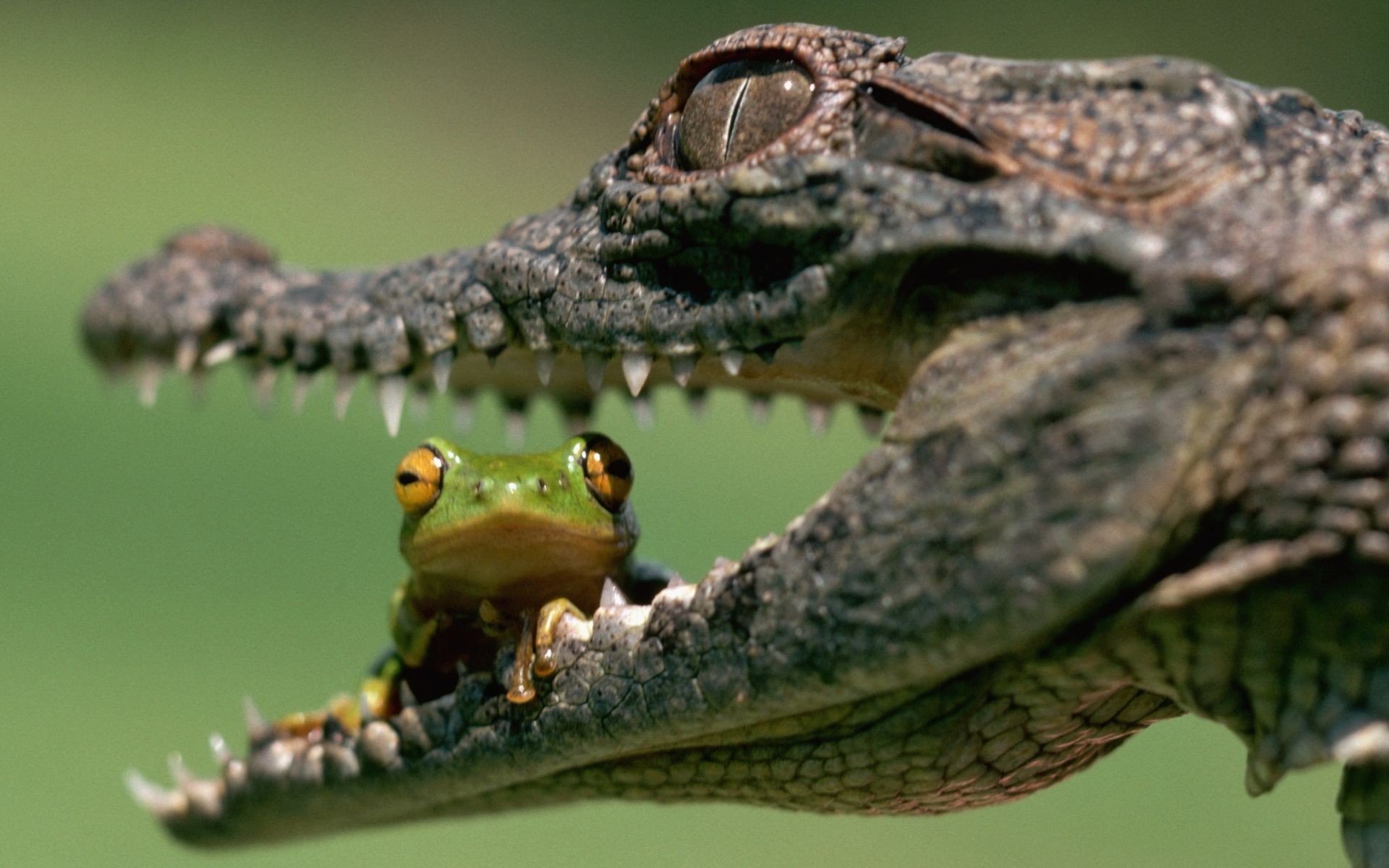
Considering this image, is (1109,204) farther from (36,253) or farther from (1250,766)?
(36,253)

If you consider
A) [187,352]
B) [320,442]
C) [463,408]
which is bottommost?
[463,408]

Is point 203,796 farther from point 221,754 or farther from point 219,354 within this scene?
point 219,354

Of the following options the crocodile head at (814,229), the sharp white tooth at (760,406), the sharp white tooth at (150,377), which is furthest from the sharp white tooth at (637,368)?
the sharp white tooth at (150,377)

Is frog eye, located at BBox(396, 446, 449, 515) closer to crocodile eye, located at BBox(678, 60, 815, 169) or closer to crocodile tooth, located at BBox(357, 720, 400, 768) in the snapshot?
crocodile tooth, located at BBox(357, 720, 400, 768)

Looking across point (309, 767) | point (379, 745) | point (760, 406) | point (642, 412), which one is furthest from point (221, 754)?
point (760, 406)

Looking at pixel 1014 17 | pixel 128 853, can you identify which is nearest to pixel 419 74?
pixel 1014 17

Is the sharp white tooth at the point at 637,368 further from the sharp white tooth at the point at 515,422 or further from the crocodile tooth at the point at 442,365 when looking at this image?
the sharp white tooth at the point at 515,422

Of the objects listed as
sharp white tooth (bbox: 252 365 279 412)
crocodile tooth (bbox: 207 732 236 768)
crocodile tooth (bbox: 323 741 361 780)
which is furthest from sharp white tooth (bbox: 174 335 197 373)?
crocodile tooth (bbox: 323 741 361 780)
